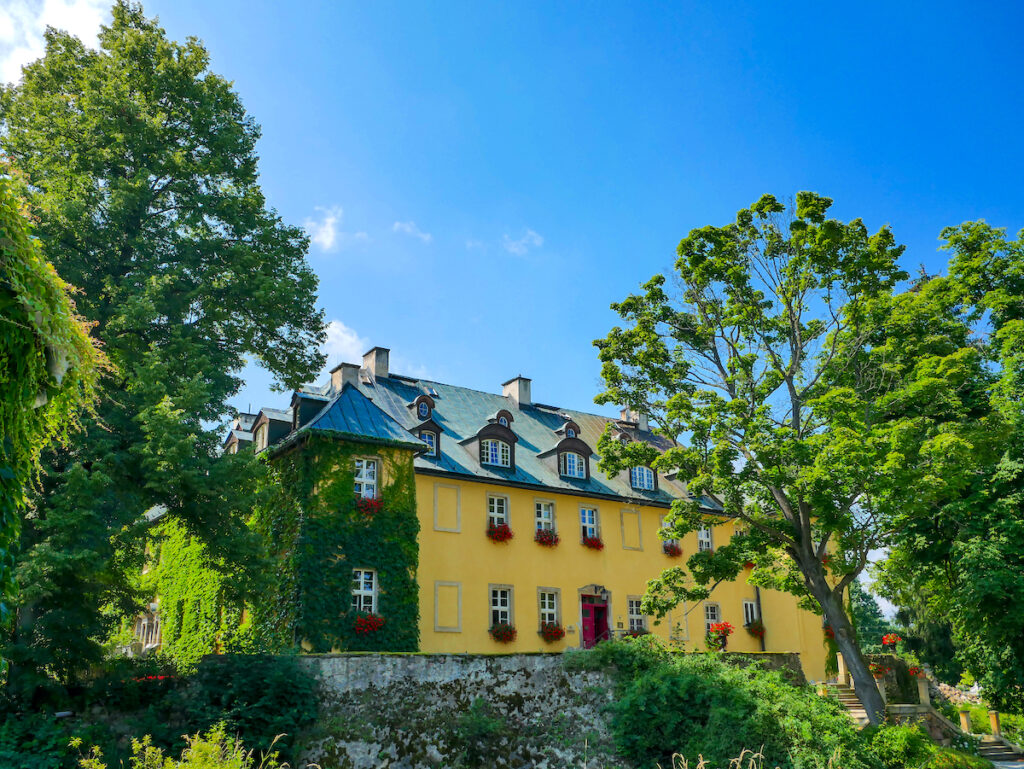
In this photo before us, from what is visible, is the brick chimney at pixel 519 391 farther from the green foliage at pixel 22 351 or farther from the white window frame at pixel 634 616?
the green foliage at pixel 22 351

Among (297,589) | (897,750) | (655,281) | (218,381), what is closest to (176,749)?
(297,589)

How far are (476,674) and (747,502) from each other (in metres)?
8.71

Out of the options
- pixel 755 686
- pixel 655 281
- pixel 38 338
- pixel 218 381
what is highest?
pixel 655 281

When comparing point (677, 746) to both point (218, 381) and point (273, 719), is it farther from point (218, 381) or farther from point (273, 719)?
point (218, 381)

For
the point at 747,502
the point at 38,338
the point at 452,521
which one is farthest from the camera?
the point at 452,521

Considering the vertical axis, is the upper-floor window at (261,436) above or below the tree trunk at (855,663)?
above

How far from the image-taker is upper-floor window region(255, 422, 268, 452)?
76.7 feet

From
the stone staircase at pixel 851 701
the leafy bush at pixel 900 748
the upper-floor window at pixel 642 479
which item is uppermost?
the upper-floor window at pixel 642 479

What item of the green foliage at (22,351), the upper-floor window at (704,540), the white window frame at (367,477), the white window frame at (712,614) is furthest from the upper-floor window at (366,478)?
the green foliage at (22,351)

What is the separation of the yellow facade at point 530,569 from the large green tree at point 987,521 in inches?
247

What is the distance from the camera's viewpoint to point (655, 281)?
2239 centimetres

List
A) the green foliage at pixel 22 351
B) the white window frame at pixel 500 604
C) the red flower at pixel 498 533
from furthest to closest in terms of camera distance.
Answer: the red flower at pixel 498 533 → the white window frame at pixel 500 604 → the green foliage at pixel 22 351

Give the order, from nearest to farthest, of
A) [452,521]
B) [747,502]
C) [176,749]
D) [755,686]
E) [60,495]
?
[176,749]
[60,495]
[755,686]
[747,502]
[452,521]

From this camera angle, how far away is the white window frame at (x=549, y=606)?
82.4ft
